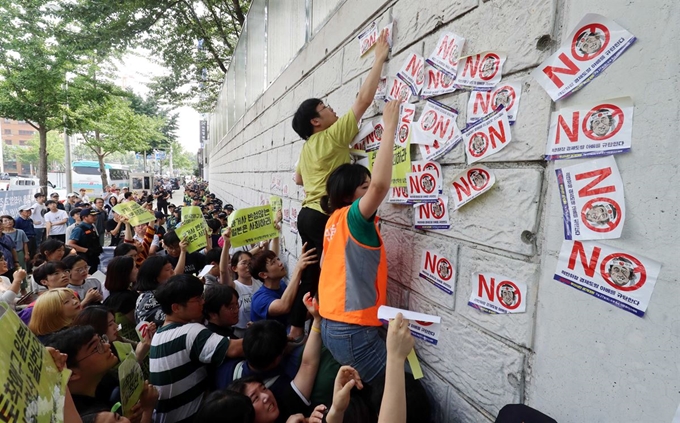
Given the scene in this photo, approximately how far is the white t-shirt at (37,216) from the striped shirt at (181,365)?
9.78m

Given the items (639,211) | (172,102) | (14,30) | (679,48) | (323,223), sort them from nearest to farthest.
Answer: (679,48) < (639,211) < (323,223) < (14,30) < (172,102)

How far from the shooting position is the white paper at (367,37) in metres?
2.85

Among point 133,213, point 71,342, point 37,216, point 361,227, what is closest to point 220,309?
point 71,342

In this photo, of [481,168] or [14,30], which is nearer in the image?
[481,168]

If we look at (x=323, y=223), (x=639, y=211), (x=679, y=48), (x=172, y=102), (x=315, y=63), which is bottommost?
(x=323, y=223)

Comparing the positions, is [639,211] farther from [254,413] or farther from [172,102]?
[172,102]

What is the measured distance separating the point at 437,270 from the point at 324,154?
1.24m

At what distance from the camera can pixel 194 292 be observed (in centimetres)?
261

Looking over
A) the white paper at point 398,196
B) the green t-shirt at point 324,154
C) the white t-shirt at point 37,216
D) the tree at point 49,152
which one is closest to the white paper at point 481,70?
the white paper at point 398,196

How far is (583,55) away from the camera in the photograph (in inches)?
54.1

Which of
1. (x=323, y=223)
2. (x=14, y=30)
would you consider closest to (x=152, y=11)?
(x=14, y=30)

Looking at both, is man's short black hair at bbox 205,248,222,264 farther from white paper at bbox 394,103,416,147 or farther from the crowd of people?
white paper at bbox 394,103,416,147

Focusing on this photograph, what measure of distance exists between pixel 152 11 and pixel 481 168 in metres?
13.9

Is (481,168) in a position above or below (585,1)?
below
